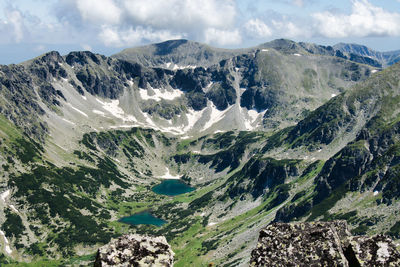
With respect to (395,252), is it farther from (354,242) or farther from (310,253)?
(310,253)

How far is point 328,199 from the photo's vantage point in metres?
199

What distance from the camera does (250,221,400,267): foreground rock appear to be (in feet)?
38.4

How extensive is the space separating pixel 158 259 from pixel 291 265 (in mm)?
4709

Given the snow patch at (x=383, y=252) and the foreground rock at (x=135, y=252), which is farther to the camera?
the snow patch at (x=383, y=252)

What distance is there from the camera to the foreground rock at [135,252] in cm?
1198

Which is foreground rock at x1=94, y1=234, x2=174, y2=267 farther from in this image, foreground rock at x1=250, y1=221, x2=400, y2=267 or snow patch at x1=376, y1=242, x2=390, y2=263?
snow patch at x1=376, y1=242, x2=390, y2=263

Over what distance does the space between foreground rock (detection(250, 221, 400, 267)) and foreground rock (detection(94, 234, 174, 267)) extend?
10.7 feet

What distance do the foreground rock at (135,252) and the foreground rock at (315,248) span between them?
3.27 m

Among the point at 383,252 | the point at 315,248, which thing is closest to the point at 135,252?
the point at 315,248

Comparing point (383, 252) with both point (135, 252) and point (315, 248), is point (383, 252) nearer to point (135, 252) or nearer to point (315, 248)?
point (315, 248)

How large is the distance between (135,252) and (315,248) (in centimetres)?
643

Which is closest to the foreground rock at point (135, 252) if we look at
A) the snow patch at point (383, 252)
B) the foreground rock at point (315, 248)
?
the foreground rock at point (315, 248)

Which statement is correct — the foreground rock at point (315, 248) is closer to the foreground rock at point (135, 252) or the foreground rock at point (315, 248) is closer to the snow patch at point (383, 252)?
the snow patch at point (383, 252)

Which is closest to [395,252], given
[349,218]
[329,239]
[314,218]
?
[329,239]
